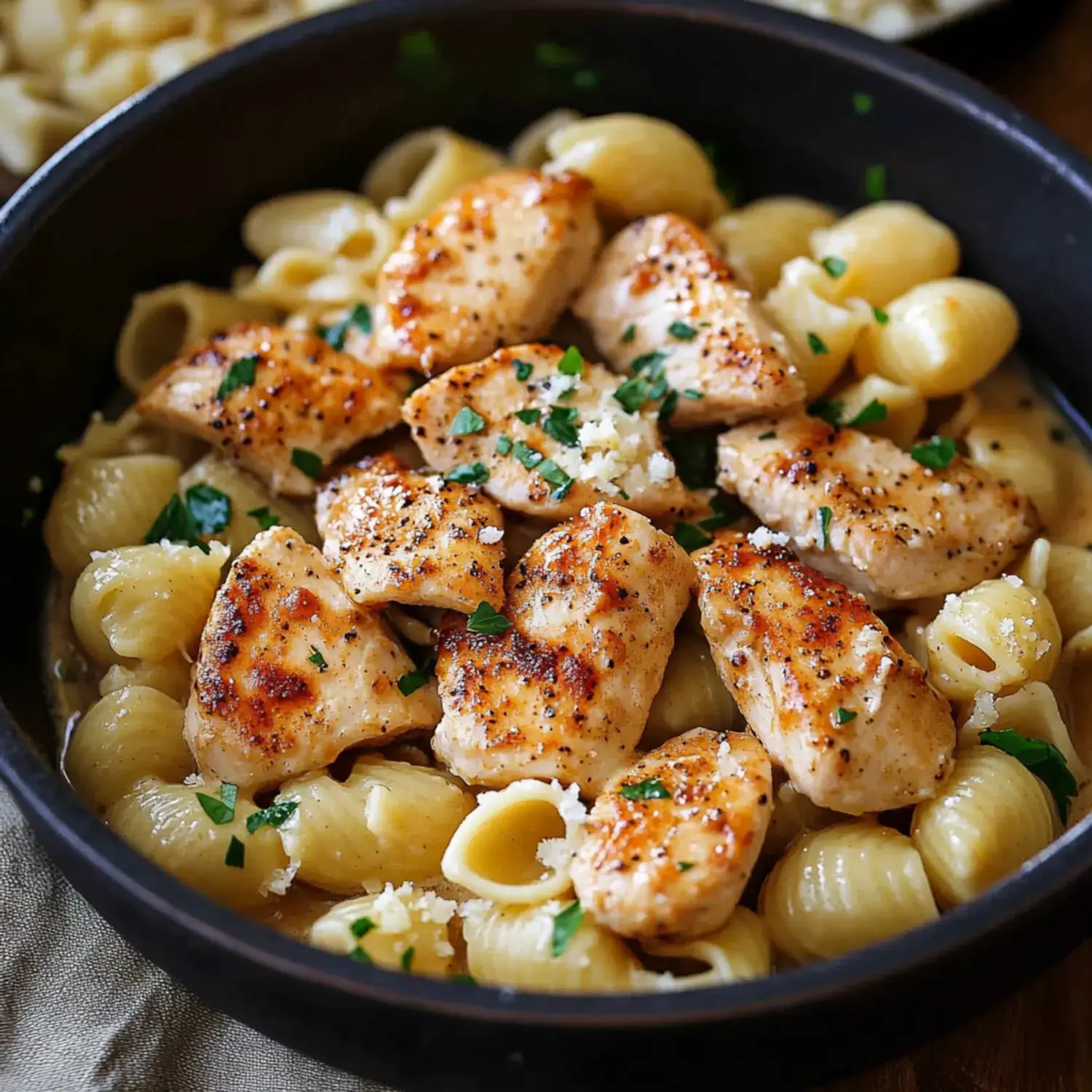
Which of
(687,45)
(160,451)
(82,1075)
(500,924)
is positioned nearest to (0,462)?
(160,451)

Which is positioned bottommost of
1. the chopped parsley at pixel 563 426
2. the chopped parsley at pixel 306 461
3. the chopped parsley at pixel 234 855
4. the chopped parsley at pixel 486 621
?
the chopped parsley at pixel 234 855

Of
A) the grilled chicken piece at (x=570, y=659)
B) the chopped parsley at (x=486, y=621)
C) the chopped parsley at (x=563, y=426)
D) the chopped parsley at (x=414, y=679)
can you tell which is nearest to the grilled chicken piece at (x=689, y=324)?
the chopped parsley at (x=563, y=426)

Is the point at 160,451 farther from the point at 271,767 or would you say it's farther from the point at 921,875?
the point at 921,875

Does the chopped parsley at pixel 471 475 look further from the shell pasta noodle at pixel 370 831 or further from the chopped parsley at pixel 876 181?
the chopped parsley at pixel 876 181

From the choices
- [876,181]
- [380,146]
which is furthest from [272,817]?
[876,181]

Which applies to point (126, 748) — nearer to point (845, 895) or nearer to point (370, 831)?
point (370, 831)

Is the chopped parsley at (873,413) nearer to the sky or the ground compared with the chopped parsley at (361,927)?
nearer to the sky

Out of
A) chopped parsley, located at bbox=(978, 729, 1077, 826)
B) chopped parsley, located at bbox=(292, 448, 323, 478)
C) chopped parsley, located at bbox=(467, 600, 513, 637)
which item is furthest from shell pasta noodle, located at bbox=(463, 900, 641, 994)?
chopped parsley, located at bbox=(292, 448, 323, 478)
